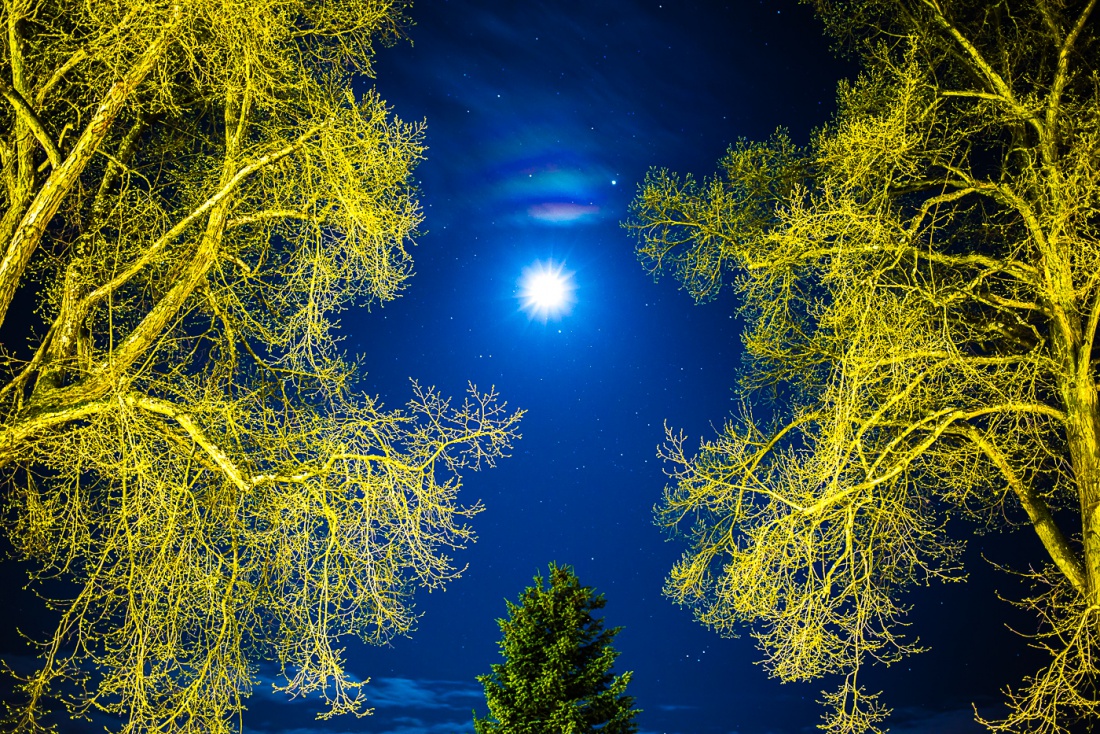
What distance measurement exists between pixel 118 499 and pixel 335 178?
2949 millimetres

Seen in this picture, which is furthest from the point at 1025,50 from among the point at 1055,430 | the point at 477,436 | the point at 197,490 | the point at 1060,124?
the point at 197,490

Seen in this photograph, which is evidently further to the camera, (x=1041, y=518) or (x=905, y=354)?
(x=1041, y=518)

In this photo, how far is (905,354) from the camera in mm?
6281

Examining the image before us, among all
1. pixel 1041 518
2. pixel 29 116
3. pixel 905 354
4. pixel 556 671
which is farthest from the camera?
pixel 556 671

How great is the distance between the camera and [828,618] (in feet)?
20.5

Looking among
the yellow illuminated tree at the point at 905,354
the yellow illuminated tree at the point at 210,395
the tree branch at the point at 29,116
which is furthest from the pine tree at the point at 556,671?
the tree branch at the point at 29,116

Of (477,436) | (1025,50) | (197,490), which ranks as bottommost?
(477,436)

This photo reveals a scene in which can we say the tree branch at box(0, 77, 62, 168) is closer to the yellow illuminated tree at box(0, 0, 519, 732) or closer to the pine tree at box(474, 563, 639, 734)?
the yellow illuminated tree at box(0, 0, 519, 732)

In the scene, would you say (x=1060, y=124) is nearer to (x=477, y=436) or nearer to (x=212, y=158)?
(x=477, y=436)

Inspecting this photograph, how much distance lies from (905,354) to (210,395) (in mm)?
5587

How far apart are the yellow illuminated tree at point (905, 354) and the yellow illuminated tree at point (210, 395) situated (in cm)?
296

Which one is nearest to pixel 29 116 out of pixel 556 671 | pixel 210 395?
pixel 210 395

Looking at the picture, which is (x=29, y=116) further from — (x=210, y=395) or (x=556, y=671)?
(x=556, y=671)

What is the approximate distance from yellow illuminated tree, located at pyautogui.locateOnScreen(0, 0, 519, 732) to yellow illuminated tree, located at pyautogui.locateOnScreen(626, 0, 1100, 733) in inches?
116
